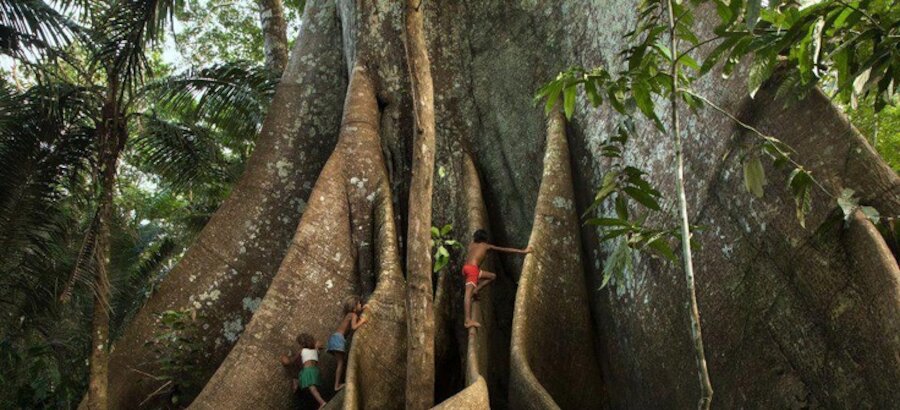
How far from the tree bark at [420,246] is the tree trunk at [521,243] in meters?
0.02

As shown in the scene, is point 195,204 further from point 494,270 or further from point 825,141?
point 825,141

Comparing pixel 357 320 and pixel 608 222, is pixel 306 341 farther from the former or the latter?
pixel 608 222

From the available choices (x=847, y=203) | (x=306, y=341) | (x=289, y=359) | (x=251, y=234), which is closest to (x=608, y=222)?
(x=847, y=203)

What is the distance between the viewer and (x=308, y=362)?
19.8ft

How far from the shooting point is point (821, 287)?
13.8ft

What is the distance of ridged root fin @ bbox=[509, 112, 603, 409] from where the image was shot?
538cm

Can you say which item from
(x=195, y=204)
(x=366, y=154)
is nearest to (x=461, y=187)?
(x=366, y=154)

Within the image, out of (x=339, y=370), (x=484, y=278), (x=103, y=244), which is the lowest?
(x=339, y=370)

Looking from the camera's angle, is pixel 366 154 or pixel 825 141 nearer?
pixel 825 141

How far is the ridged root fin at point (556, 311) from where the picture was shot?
5.38 meters

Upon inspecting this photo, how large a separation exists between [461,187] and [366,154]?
82 centimetres

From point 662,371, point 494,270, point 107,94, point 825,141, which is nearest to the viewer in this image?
point 825,141

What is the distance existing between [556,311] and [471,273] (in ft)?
2.21

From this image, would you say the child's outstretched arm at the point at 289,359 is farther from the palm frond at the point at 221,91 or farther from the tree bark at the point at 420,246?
the palm frond at the point at 221,91
